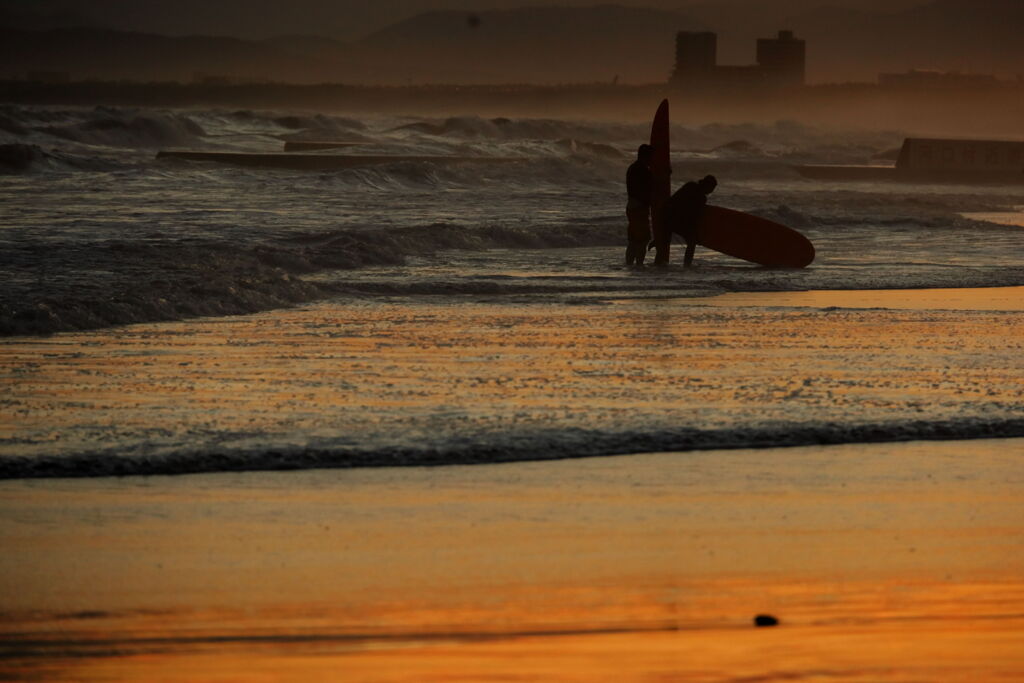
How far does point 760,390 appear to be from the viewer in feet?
24.9

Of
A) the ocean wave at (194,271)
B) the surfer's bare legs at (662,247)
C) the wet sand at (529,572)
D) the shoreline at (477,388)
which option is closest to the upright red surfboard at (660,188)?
the surfer's bare legs at (662,247)

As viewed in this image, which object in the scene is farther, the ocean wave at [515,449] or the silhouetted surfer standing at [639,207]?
the silhouetted surfer standing at [639,207]

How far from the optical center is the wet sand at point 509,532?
3.75 metres

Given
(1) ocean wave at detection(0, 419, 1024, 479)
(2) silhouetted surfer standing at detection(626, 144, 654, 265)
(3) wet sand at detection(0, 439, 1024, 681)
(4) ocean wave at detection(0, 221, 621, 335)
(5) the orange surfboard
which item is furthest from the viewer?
(5) the orange surfboard

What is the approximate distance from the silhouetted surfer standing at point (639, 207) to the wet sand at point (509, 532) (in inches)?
303

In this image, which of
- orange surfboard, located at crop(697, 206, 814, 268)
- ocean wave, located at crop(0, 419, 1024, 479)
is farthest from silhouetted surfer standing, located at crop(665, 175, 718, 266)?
ocean wave, located at crop(0, 419, 1024, 479)

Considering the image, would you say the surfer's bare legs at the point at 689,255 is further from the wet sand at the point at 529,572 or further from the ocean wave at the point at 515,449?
the wet sand at the point at 529,572

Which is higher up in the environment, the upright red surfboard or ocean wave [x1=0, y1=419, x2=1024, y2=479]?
the upright red surfboard

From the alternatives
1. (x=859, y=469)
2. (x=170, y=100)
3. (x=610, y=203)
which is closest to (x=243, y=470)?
(x=859, y=469)

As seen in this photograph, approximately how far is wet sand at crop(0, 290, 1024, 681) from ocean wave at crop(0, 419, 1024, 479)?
111 millimetres

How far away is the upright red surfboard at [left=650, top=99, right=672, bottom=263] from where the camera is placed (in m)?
16.5

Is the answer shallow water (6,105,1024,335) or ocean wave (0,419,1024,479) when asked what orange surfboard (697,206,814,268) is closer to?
shallow water (6,105,1024,335)

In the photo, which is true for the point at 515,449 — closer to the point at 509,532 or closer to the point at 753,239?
the point at 509,532

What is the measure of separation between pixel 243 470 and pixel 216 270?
312 inches
